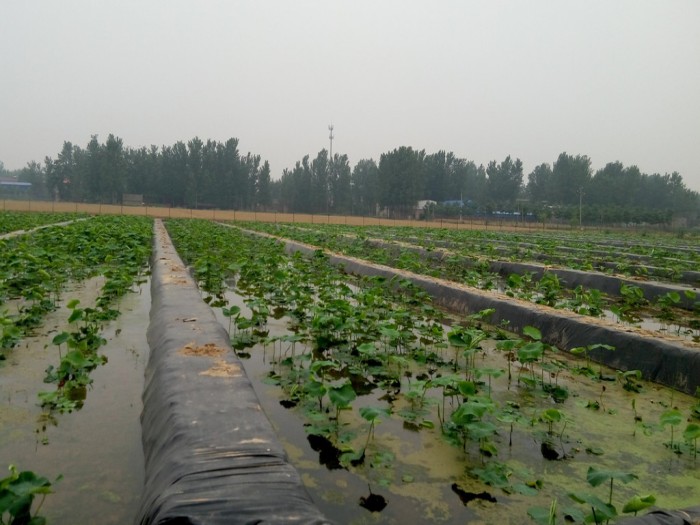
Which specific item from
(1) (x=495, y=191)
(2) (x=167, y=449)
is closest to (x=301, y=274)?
(2) (x=167, y=449)

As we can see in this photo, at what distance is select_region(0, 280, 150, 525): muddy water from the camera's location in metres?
2.13

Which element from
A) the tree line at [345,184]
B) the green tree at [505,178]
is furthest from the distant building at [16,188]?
the green tree at [505,178]

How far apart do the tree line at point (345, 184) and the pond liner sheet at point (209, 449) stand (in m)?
53.0

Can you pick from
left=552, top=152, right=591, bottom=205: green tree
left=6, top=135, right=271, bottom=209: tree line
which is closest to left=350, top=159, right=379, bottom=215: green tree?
left=6, top=135, right=271, bottom=209: tree line

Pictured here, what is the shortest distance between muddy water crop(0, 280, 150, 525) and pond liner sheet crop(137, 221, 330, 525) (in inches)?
5.5

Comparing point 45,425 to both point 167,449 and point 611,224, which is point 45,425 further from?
point 611,224

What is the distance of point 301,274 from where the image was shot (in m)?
8.93

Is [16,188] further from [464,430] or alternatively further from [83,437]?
[464,430]

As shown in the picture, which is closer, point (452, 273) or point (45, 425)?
point (45, 425)

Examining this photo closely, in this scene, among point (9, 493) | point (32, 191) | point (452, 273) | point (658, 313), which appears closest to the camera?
point (9, 493)

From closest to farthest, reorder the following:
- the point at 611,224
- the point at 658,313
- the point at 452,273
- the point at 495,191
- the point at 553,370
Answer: the point at 553,370 < the point at 658,313 < the point at 452,273 < the point at 611,224 < the point at 495,191

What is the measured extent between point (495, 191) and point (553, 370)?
69696mm

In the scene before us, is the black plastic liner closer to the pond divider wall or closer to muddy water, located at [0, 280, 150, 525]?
muddy water, located at [0, 280, 150, 525]

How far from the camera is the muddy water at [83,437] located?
2.13m
